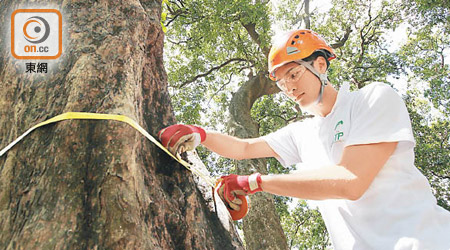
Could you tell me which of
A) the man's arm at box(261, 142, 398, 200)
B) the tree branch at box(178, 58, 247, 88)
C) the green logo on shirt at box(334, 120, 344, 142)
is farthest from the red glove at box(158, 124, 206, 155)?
the tree branch at box(178, 58, 247, 88)

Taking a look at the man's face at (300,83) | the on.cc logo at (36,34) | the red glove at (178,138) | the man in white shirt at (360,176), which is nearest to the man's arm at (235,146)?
the man in white shirt at (360,176)

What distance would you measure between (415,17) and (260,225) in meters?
8.09

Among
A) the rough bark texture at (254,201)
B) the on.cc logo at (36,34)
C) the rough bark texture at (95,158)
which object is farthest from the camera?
the rough bark texture at (254,201)

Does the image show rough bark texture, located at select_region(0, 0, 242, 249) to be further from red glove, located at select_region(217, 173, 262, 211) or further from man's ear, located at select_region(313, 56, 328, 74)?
man's ear, located at select_region(313, 56, 328, 74)

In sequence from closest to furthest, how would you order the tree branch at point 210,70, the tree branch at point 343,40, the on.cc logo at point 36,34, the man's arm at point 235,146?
the on.cc logo at point 36,34 → the man's arm at point 235,146 → the tree branch at point 210,70 → the tree branch at point 343,40

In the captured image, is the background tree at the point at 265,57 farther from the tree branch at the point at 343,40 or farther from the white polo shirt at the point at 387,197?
the white polo shirt at the point at 387,197

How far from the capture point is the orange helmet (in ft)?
8.11

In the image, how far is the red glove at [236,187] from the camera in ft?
6.77

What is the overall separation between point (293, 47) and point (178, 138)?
3.82 feet

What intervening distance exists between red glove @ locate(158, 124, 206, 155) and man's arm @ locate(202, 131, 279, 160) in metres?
0.34

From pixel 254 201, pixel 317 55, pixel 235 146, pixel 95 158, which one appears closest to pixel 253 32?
pixel 254 201

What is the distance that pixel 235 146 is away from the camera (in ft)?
9.00

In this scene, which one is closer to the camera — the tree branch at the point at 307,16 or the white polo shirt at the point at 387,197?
the white polo shirt at the point at 387,197

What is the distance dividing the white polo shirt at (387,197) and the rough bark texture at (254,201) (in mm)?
3329
